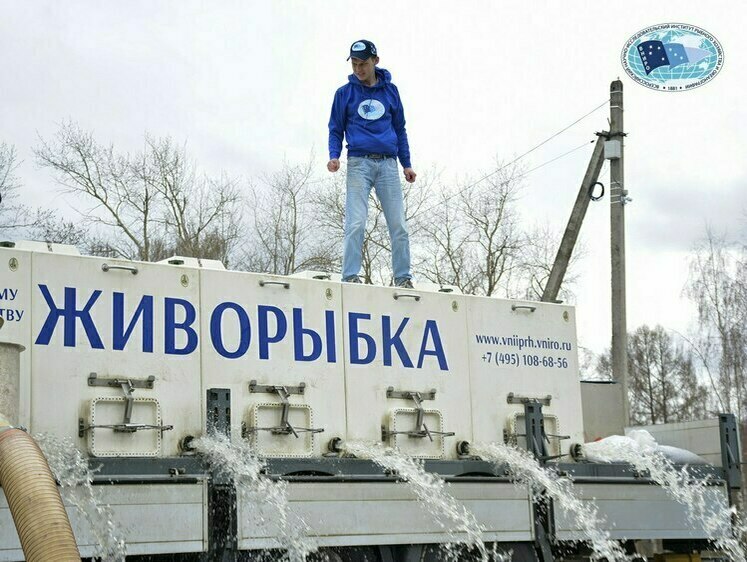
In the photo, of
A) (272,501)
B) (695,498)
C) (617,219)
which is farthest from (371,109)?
(617,219)

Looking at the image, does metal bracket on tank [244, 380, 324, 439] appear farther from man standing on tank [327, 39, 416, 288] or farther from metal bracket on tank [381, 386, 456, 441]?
man standing on tank [327, 39, 416, 288]

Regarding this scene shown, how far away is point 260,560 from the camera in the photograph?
832 centimetres

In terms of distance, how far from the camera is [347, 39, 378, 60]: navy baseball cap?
10.7 meters

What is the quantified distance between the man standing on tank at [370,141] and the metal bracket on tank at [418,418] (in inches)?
49.6

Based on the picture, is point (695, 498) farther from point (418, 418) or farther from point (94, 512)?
point (94, 512)

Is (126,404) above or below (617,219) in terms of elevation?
below

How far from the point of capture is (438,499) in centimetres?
909

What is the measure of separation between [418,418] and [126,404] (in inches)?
104

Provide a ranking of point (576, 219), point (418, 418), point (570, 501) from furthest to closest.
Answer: point (576, 219) < point (418, 418) < point (570, 501)

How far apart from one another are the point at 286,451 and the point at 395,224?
9.11ft

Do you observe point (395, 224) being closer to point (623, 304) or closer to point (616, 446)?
point (616, 446)

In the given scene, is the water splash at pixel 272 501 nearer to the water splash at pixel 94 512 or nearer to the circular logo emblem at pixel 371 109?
the water splash at pixel 94 512

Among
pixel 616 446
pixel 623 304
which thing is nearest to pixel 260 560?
pixel 616 446

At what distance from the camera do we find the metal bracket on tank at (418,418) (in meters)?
9.77
